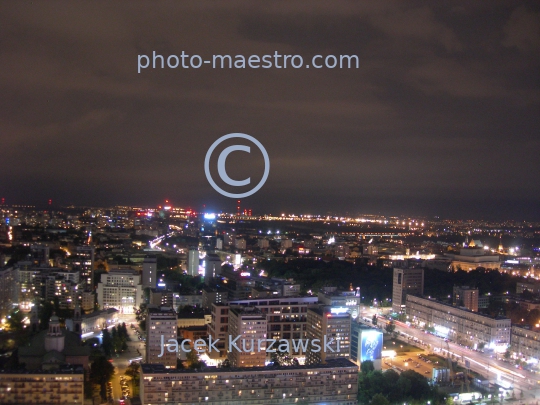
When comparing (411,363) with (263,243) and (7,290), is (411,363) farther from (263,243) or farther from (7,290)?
(263,243)

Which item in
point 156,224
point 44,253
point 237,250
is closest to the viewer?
point 44,253

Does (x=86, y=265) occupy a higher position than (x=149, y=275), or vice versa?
(x=86, y=265)

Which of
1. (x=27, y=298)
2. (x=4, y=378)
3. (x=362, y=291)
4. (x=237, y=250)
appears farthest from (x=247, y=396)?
(x=237, y=250)

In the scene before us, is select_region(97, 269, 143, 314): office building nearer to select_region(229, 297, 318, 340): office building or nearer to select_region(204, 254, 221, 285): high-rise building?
select_region(204, 254, 221, 285): high-rise building

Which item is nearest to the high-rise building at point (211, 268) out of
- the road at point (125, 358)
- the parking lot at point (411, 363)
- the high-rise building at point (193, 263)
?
the high-rise building at point (193, 263)

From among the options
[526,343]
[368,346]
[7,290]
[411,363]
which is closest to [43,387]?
[368,346]

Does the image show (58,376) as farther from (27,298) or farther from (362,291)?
(362,291)
